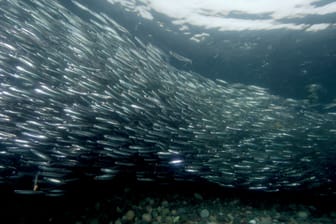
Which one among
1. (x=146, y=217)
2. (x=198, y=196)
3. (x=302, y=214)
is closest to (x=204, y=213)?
(x=198, y=196)

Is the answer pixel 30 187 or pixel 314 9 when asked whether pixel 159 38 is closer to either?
pixel 314 9

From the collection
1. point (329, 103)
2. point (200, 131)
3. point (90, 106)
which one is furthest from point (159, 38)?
point (329, 103)

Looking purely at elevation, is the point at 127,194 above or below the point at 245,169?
below

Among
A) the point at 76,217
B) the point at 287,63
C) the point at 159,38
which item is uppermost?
the point at 159,38

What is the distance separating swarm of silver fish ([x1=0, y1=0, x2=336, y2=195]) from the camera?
20.1ft

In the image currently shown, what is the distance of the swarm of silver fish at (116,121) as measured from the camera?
6141 millimetres

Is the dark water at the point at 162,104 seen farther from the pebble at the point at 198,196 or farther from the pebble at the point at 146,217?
the pebble at the point at 146,217

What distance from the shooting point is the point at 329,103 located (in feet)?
42.1

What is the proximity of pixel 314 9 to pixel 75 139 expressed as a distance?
868 centimetres

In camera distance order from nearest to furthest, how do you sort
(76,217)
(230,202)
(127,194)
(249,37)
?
1. (76,217)
2. (127,194)
3. (230,202)
4. (249,37)

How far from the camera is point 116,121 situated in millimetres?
6730

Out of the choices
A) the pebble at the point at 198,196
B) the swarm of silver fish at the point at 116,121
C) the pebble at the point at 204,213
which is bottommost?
the pebble at the point at 204,213

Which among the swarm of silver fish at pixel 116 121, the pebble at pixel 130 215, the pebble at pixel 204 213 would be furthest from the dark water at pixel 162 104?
the pebble at pixel 204 213

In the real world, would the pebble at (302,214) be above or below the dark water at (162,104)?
below
